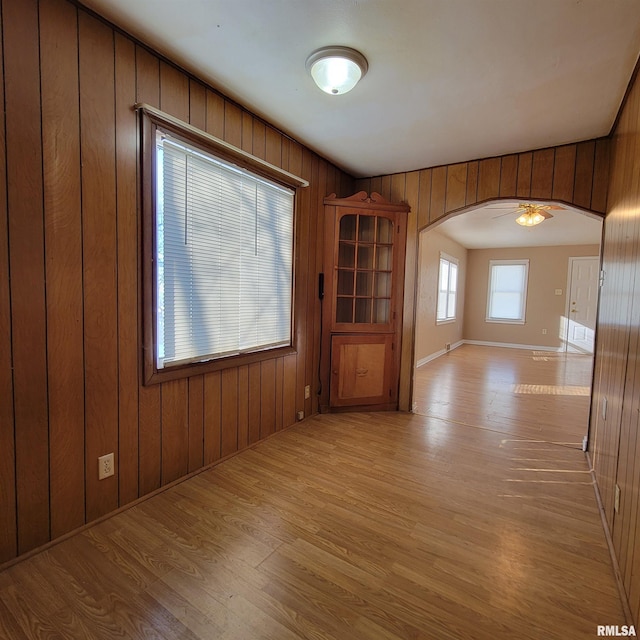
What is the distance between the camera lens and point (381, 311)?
11.9 ft

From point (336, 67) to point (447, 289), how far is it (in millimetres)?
6308

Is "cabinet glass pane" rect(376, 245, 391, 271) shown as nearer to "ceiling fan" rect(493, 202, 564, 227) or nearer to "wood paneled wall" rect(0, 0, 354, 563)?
"wood paneled wall" rect(0, 0, 354, 563)

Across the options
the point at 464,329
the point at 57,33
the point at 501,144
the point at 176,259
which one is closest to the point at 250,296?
the point at 176,259

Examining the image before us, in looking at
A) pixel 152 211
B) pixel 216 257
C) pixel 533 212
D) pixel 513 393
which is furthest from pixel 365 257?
pixel 513 393

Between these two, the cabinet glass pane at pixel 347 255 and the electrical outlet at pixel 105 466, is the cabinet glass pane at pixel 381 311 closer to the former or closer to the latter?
the cabinet glass pane at pixel 347 255

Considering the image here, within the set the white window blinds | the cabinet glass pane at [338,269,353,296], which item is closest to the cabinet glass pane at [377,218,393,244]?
the cabinet glass pane at [338,269,353,296]

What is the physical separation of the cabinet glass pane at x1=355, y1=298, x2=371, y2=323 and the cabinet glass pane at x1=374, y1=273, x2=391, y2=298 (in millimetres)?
131

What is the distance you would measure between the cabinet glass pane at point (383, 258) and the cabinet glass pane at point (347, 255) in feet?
0.88

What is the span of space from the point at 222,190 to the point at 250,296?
2.54 ft

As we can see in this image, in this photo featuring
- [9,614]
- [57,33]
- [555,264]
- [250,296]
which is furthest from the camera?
[555,264]

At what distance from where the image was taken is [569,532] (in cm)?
181

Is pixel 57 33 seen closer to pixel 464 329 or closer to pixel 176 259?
pixel 176 259

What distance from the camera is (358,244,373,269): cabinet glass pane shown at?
3.58 m

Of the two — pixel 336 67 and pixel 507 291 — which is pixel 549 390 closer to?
pixel 507 291
